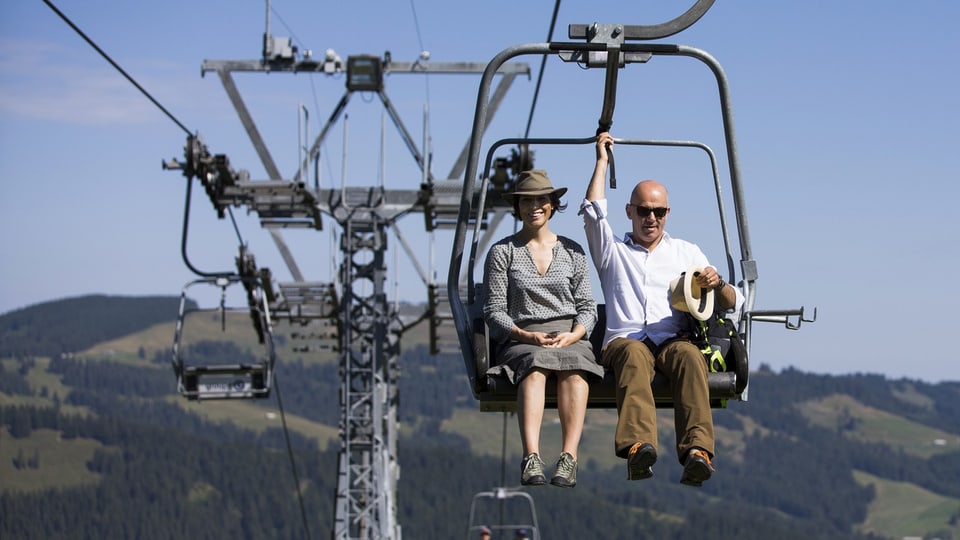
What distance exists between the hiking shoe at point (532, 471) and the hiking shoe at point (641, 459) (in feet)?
1.20

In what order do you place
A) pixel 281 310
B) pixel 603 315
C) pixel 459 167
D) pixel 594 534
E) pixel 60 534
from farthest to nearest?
pixel 594 534 → pixel 60 534 → pixel 281 310 → pixel 459 167 → pixel 603 315

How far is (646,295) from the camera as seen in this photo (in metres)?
7.70

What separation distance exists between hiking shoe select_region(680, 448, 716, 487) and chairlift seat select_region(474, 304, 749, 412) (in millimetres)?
469

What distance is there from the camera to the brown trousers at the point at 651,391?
284 inches

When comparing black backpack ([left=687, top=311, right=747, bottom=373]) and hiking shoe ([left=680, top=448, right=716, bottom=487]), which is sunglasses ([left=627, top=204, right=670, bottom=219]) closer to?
black backpack ([left=687, top=311, right=747, bottom=373])

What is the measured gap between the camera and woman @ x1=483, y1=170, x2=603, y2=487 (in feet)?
24.5

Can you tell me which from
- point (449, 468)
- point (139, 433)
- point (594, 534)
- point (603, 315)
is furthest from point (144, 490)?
point (603, 315)

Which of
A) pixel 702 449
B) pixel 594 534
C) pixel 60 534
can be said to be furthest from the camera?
pixel 594 534

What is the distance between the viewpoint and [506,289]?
772cm

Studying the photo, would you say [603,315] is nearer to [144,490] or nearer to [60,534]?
[60,534]

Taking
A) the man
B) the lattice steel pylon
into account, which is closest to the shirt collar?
the man

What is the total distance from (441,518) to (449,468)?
26.6ft

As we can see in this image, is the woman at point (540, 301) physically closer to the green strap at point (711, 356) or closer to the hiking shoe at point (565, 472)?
the hiking shoe at point (565, 472)

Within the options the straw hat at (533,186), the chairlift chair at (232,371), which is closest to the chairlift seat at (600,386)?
the straw hat at (533,186)
